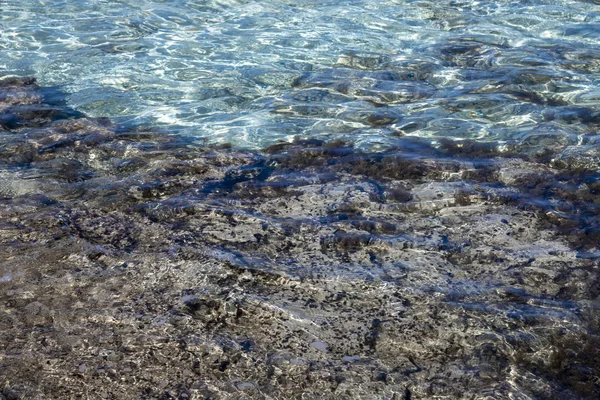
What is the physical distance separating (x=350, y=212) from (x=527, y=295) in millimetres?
1591

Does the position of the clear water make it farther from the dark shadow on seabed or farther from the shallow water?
the dark shadow on seabed

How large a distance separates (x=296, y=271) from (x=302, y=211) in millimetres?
934

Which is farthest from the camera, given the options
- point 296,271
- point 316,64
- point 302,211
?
point 316,64

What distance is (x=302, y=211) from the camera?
5504 millimetres

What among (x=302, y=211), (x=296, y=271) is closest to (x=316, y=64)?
(x=302, y=211)

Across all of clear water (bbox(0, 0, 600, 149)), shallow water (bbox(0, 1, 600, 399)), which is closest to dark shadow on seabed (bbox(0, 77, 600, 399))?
shallow water (bbox(0, 1, 600, 399))

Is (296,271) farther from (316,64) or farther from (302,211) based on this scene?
(316,64)

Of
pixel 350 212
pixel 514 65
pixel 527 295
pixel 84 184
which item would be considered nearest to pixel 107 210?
pixel 84 184

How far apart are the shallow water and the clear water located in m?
0.04

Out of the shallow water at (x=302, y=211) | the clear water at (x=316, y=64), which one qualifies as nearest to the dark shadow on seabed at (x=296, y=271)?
the shallow water at (x=302, y=211)

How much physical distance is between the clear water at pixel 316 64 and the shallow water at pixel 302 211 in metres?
0.04

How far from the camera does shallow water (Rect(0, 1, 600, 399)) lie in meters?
3.79

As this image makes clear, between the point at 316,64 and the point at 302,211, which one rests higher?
the point at 316,64

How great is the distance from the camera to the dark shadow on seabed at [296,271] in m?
3.71
